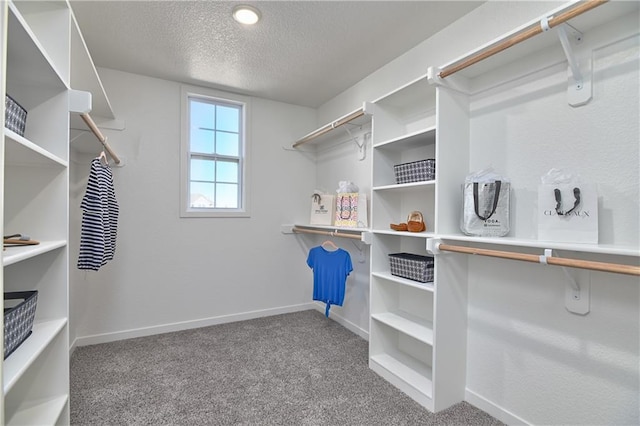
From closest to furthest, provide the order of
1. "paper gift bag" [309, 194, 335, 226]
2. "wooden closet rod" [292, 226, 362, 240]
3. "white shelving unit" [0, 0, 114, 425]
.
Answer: "white shelving unit" [0, 0, 114, 425] < "wooden closet rod" [292, 226, 362, 240] < "paper gift bag" [309, 194, 335, 226]

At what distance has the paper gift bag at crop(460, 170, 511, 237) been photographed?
5.64 ft

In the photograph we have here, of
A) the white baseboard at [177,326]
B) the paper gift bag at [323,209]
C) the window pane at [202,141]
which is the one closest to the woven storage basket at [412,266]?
the paper gift bag at [323,209]

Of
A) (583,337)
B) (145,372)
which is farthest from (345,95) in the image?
(145,372)

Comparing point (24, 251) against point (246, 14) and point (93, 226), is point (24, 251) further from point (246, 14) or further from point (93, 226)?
point (246, 14)

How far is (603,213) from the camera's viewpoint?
1453 mm

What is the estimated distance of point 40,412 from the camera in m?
1.38

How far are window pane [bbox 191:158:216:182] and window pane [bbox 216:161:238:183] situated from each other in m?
0.05

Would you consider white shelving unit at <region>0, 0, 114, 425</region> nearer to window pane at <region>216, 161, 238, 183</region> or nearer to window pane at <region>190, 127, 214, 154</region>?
window pane at <region>190, 127, 214, 154</region>

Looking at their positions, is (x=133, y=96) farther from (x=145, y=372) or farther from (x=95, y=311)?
(x=145, y=372)

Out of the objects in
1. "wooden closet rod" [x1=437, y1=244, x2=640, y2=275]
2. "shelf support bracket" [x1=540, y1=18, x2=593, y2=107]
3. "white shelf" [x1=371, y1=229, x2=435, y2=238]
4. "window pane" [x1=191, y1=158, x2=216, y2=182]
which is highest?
"shelf support bracket" [x1=540, y1=18, x2=593, y2=107]

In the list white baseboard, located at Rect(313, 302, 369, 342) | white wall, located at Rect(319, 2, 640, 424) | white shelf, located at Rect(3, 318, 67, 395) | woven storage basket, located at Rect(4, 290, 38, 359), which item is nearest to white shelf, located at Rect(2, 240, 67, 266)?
woven storage basket, located at Rect(4, 290, 38, 359)

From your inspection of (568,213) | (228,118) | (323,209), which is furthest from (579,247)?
(228,118)

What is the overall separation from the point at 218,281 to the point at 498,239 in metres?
2.76

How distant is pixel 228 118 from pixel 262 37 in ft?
4.51
